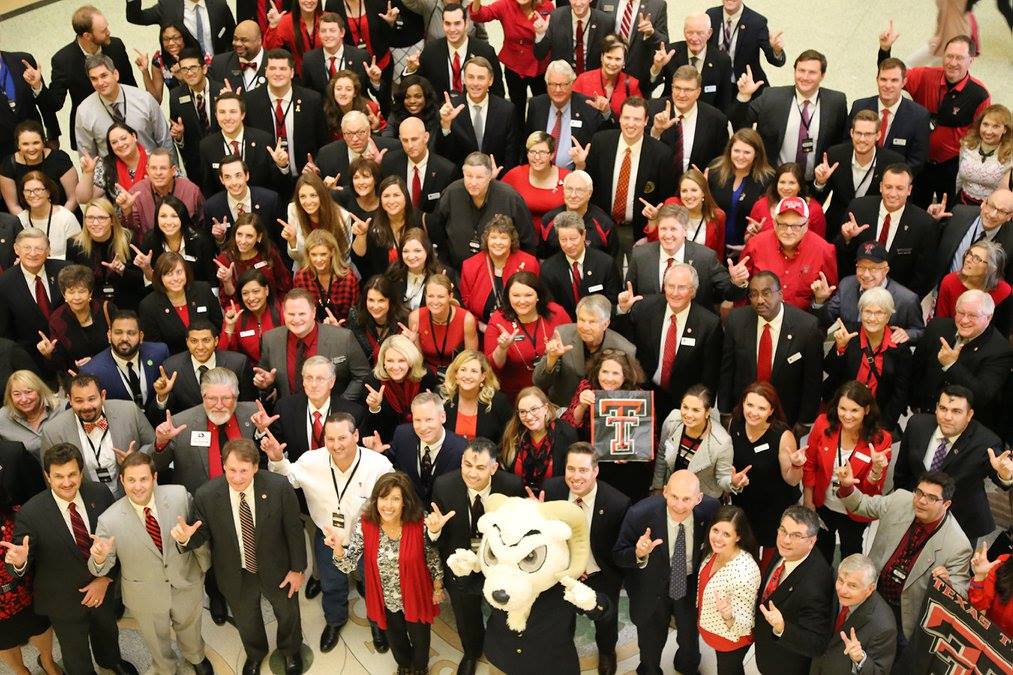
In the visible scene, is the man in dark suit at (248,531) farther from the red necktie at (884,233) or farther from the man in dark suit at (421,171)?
the red necktie at (884,233)

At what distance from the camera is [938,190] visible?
8734mm

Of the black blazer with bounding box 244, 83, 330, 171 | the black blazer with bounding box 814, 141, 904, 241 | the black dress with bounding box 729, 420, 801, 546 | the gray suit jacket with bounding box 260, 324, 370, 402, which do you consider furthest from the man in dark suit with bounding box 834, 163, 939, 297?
the black blazer with bounding box 244, 83, 330, 171

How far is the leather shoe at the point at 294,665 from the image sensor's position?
6.97 meters

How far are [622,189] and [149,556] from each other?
3.93 meters

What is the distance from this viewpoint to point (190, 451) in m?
6.87

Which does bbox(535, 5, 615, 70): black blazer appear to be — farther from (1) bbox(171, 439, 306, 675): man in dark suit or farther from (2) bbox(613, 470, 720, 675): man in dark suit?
(1) bbox(171, 439, 306, 675): man in dark suit

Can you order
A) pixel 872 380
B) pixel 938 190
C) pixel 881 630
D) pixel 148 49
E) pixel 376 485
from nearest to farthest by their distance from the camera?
pixel 881 630, pixel 376 485, pixel 872 380, pixel 938 190, pixel 148 49

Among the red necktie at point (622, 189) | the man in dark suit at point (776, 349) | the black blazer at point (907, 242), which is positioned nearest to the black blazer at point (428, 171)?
the red necktie at point (622, 189)

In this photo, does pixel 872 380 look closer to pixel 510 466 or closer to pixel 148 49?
pixel 510 466

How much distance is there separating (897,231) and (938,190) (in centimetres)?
118

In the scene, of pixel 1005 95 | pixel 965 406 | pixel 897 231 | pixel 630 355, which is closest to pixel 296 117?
pixel 630 355

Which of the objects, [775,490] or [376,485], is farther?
[775,490]

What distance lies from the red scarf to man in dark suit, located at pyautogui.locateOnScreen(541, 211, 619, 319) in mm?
2094

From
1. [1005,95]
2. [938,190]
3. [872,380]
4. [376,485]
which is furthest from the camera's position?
[1005,95]
